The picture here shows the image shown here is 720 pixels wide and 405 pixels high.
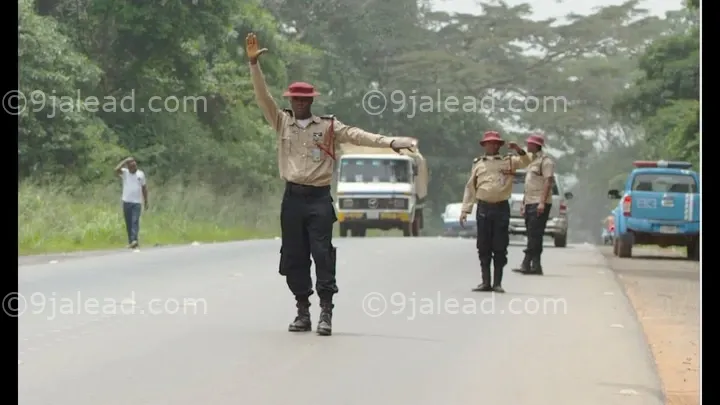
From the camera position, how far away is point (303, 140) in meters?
11.5

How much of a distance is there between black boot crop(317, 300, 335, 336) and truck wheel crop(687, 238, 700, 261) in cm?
1750

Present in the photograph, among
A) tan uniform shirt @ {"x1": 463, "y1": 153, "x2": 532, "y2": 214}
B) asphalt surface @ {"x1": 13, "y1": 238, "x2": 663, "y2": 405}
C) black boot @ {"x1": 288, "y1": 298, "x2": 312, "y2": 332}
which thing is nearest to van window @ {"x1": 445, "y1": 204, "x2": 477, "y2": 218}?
asphalt surface @ {"x1": 13, "y1": 238, "x2": 663, "y2": 405}

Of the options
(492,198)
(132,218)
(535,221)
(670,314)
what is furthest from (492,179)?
(132,218)

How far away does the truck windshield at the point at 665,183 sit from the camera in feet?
93.4

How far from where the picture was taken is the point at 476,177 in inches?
678

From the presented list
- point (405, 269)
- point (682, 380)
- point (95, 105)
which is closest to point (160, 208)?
point (95, 105)

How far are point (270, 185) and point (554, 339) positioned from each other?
79.9 ft

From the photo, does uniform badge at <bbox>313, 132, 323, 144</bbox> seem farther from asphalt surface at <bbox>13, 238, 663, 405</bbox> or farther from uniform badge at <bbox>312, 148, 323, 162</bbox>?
asphalt surface at <bbox>13, 238, 663, 405</bbox>

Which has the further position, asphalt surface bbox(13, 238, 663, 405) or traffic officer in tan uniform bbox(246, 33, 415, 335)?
traffic officer in tan uniform bbox(246, 33, 415, 335)

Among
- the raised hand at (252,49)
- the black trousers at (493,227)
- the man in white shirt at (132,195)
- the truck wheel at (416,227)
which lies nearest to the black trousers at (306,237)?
the raised hand at (252,49)

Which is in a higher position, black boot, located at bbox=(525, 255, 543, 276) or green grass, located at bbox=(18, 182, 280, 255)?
green grass, located at bbox=(18, 182, 280, 255)

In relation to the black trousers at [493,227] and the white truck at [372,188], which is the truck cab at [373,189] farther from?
the black trousers at [493,227]

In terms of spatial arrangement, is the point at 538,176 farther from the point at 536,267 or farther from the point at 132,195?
the point at 132,195

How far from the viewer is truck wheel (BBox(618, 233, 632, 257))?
29.5 meters
